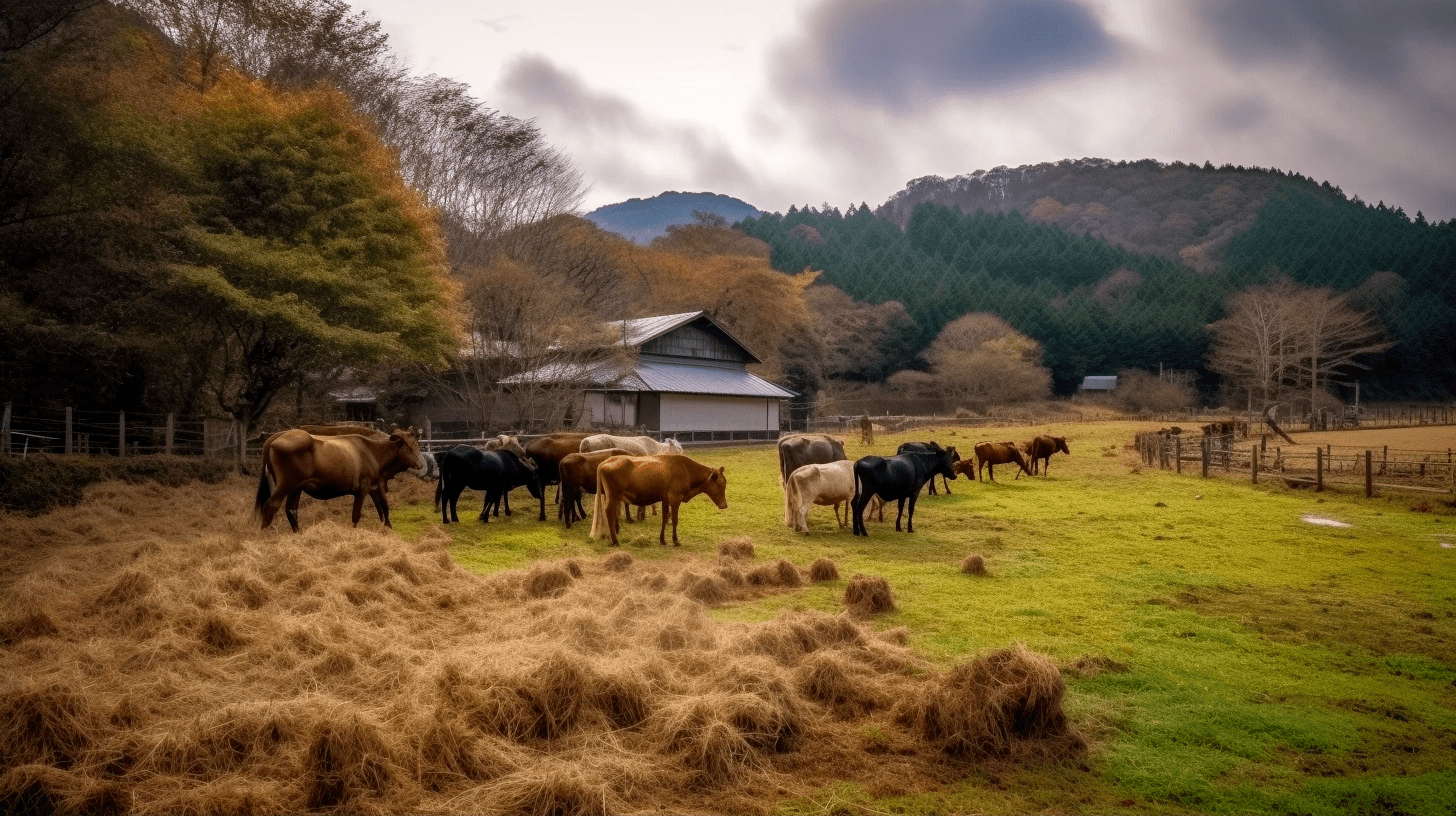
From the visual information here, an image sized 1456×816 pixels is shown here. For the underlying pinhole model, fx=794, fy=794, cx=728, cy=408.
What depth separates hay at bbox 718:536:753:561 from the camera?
10.1 metres

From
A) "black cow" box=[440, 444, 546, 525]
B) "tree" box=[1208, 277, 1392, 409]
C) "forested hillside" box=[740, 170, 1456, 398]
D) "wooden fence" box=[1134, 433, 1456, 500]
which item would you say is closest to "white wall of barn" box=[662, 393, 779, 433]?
"wooden fence" box=[1134, 433, 1456, 500]

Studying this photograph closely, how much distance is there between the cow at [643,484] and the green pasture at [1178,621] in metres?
0.48

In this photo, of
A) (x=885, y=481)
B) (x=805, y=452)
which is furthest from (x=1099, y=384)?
(x=885, y=481)

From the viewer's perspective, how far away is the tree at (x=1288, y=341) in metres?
54.3

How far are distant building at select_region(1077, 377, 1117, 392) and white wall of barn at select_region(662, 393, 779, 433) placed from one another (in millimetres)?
40964

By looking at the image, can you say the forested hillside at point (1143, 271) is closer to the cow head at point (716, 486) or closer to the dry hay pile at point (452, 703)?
the cow head at point (716, 486)

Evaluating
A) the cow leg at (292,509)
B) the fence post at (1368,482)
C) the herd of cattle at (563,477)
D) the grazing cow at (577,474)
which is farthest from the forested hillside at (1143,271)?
the cow leg at (292,509)

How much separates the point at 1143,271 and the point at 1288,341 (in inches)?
1476

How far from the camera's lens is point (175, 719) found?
4.41 meters

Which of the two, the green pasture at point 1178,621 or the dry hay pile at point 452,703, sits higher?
the dry hay pile at point 452,703

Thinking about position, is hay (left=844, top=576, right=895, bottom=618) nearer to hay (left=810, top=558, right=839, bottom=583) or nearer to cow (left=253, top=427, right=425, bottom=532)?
hay (left=810, top=558, right=839, bottom=583)

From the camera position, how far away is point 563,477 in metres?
13.4

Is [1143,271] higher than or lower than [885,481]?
higher

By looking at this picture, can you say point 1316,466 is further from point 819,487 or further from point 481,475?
point 481,475
